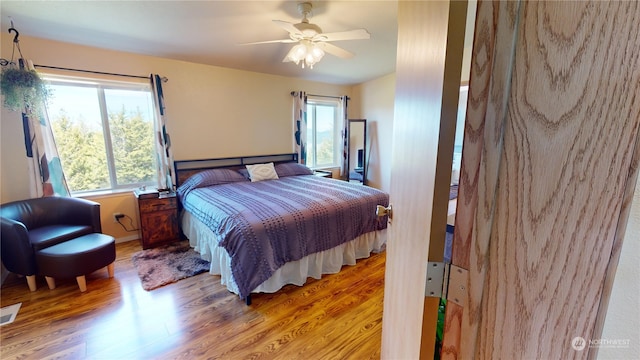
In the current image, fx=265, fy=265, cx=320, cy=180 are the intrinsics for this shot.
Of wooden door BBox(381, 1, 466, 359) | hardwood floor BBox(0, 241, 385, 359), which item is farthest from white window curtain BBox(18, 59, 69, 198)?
wooden door BBox(381, 1, 466, 359)

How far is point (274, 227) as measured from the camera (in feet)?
7.12

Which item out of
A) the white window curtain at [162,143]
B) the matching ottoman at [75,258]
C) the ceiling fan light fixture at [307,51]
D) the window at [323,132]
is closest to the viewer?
the matching ottoman at [75,258]

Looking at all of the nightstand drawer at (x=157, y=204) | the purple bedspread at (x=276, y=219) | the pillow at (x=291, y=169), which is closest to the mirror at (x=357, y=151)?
the pillow at (x=291, y=169)

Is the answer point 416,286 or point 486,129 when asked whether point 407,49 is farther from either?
point 416,286

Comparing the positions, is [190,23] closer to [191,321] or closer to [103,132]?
[103,132]

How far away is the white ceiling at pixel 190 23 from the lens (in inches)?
89.0

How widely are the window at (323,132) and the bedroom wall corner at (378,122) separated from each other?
53 centimetres

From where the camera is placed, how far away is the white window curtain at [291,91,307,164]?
182 inches

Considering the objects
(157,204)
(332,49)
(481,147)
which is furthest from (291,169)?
(481,147)

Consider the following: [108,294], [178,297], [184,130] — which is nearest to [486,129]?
[178,297]

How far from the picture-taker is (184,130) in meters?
3.65

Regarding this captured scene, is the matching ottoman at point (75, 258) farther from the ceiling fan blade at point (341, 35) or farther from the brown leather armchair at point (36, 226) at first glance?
the ceiling fan blade at point (341, 35)

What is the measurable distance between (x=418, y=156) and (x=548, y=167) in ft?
1.00

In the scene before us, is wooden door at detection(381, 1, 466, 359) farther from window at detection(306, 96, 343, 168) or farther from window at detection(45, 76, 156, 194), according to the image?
window at detection(306, 96, 343, 168)
